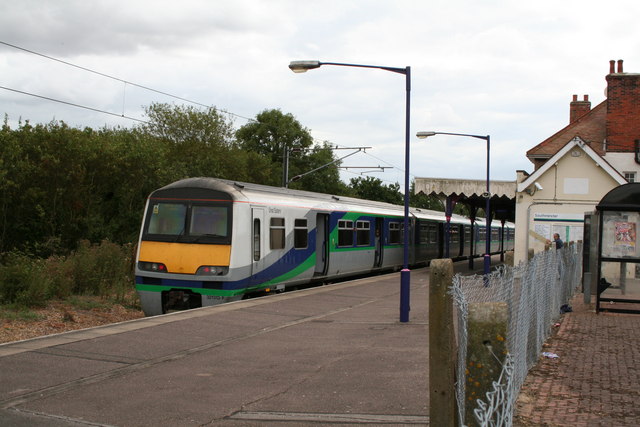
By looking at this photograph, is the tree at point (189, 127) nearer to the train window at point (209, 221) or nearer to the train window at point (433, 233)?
the train window at point (433, 233)

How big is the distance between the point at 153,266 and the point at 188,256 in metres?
0.86

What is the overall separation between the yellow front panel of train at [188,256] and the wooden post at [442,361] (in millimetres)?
10346

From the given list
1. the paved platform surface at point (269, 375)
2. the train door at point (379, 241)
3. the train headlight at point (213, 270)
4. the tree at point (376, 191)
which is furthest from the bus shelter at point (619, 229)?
the tree at point (376, 191)

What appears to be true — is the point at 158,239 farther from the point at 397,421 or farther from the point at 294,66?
the point at 397,421

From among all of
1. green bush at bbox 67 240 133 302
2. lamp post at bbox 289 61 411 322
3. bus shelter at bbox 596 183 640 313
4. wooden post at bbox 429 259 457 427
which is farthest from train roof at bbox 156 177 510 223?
wooden post at bbox 429 259 457 427

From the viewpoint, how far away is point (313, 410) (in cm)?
707

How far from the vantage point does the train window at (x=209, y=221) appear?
50.4ft

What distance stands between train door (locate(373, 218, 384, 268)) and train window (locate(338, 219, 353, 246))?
124 inches

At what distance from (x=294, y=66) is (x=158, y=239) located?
191 inches

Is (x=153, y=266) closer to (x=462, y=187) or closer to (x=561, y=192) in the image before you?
(x=561, y=192)

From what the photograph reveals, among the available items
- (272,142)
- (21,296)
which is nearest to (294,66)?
(21,296)

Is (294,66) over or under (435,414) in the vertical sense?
over

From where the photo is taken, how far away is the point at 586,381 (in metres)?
8.47

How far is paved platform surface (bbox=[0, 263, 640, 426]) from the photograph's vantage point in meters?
6.88
